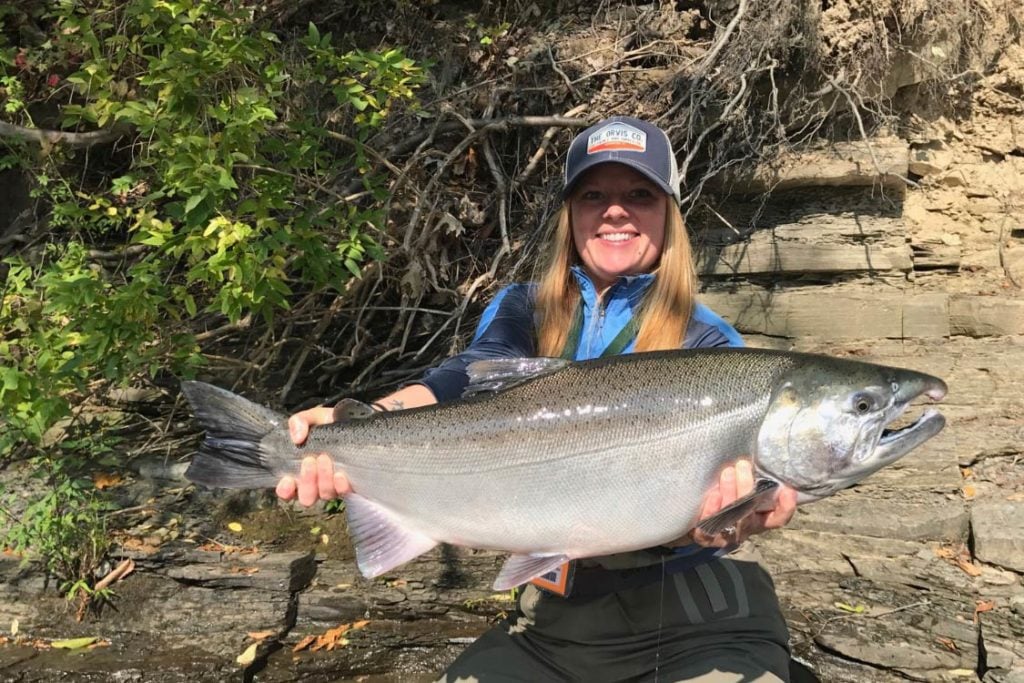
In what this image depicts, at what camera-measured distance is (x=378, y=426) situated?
279 cm

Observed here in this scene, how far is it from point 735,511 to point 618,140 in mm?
1495

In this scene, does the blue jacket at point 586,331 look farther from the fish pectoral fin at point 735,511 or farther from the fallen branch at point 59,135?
the fallen branch at point 59,135

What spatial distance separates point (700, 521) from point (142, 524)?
4486 mm

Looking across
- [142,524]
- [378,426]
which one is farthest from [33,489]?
[378,426]

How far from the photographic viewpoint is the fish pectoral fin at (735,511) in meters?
2.36

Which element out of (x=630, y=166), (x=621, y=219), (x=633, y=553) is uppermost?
(x=630, y=166)

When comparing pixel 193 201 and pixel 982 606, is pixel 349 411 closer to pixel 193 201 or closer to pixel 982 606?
pixel 193 201

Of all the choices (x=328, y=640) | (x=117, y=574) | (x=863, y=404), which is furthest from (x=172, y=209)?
(x=863, y=404)

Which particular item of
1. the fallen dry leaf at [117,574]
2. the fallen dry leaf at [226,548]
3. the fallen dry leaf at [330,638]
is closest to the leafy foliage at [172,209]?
the fallen dry leaf at [117,574]

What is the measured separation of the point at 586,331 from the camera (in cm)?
325

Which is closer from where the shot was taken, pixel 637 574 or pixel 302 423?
pixel 302 423

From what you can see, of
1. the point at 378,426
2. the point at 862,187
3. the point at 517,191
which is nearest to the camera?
the point at 378,426

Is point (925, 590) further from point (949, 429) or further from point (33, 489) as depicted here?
point (33, 489)

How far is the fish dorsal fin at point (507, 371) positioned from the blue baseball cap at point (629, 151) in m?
0.83
